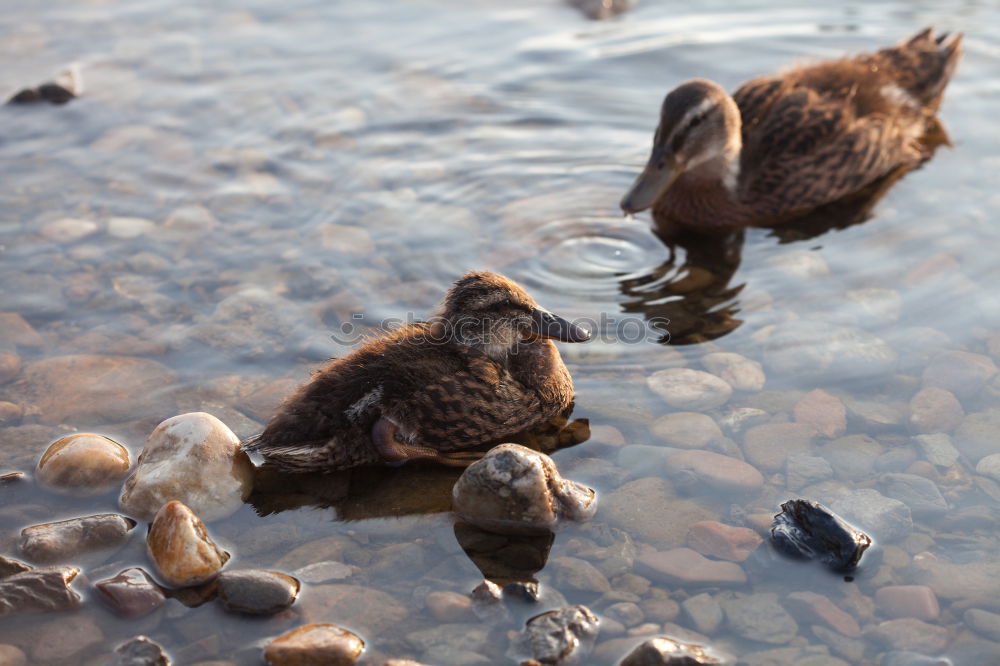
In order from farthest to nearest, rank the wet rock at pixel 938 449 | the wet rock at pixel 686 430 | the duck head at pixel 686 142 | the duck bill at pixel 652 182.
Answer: the duck head at pixel 686 142, the duck bill at pixel 652 182, the wet rock at pixel 686 430, the wet rock at pixel 938 449

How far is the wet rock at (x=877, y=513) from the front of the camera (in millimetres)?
4539

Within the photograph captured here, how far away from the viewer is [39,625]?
161 inches

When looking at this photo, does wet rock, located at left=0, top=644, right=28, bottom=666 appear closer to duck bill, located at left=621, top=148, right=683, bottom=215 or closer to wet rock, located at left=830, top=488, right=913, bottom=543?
wet rock, located at left=830, top=488, right=913, bottom=543

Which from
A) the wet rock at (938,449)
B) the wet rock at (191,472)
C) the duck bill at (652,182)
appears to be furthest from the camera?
the duck bill at (652,182)

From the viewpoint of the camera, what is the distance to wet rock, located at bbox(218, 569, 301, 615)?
416 cm

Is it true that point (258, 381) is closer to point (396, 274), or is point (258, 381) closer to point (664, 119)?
point (396, 274)

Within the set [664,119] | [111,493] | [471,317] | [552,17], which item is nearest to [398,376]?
[471,317]

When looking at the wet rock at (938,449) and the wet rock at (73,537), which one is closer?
the wet rock at (73,537)

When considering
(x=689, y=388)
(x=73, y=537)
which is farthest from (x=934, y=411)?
(x=73, y=537)

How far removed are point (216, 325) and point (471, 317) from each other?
1.77 meters

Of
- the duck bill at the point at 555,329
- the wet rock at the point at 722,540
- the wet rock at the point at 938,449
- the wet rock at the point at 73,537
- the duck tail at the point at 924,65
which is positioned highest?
the duck tail at the point at 924,65

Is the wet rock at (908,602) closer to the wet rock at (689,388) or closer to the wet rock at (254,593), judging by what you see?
the wet rock at (689,388)

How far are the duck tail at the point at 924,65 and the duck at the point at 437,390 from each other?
4619mm

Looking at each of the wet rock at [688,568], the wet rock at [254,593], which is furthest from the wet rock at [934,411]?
the wet rock at [254,593]
